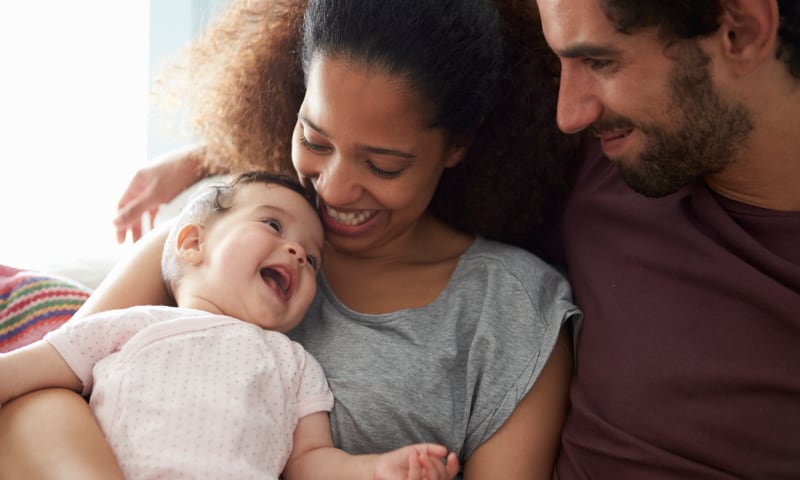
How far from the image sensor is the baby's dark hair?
5.62 ft

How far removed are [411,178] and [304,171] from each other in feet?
0.61

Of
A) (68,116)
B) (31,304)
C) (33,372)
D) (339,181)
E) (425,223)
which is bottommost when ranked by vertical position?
(68,116)

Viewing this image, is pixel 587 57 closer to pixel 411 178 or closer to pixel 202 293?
pixel 411 178

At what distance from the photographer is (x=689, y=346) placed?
1.51m

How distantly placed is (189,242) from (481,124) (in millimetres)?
577

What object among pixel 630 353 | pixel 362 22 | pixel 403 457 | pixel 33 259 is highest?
pixel 362 22

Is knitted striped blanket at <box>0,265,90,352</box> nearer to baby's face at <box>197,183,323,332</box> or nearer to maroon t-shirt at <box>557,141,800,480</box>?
baby's face at <box>197,183,323,332</box>

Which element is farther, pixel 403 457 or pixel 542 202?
pixel 542 202

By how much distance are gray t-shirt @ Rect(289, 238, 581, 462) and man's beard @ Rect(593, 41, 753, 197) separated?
28cm

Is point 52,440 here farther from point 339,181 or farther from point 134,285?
point 339,181

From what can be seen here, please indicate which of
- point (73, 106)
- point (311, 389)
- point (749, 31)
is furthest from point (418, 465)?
point (73, 106)

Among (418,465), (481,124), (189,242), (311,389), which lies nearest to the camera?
(418,465)

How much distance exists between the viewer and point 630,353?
1.57 metres

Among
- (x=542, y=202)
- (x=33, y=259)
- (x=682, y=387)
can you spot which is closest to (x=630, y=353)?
(x=682, y=387)
